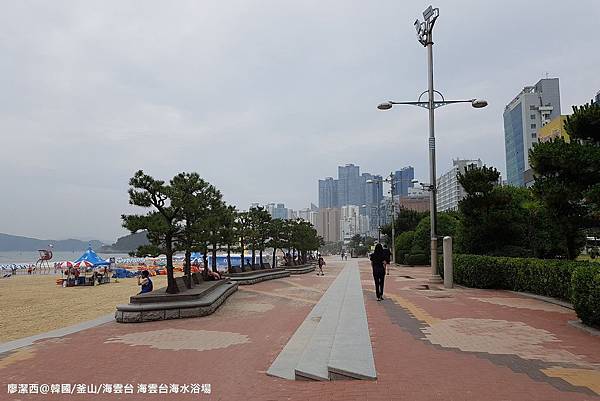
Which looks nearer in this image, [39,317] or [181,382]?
[181,382]

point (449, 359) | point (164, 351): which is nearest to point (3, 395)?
point (164, 351)

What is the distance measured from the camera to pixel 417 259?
39.0 metres

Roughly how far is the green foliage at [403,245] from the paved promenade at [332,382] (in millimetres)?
31987

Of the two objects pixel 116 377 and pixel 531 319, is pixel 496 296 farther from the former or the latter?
pixel 116 377

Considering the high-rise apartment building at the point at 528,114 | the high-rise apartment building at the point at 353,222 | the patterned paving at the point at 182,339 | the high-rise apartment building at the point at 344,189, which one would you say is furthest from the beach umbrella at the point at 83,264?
the high-rise apartment building at the point at 344,189

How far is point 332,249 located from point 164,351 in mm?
128789

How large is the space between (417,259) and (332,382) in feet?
116

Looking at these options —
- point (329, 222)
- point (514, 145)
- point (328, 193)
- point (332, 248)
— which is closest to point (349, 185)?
point (328, 193)

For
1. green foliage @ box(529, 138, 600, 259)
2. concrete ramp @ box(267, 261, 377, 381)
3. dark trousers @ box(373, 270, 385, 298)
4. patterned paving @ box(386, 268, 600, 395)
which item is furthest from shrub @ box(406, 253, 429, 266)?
concrete ramp @ box(267, 261, 377, 381)

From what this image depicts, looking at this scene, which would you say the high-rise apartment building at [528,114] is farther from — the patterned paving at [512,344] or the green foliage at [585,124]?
the patterned paving at [512,344]

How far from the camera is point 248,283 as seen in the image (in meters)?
19.8

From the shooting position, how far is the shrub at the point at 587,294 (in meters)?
7.61

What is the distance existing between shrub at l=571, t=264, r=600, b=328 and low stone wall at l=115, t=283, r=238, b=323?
765 cm

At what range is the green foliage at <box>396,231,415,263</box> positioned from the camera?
42.4m
